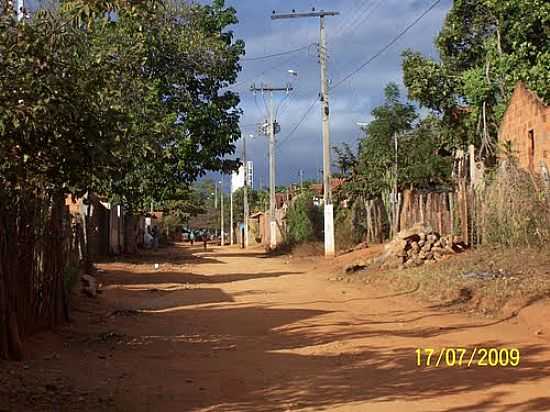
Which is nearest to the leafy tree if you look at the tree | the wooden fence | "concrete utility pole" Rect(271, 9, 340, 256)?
"concrete utility pole" Rect(271, 9, 340, 256)

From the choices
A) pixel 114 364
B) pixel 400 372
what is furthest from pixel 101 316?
pixel 400 372

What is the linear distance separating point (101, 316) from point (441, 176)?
20.8m

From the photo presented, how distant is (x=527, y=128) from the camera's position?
69.7 ft

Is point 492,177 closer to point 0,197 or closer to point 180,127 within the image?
point 0,197

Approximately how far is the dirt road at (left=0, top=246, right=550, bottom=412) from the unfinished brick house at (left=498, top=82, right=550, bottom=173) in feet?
21.6

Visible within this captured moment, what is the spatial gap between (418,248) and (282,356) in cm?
1163

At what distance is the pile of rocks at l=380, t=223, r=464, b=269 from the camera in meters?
20.0

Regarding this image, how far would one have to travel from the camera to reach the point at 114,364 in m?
9.13

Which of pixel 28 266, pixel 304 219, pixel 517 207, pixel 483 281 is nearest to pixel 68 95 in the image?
pixel 28 266

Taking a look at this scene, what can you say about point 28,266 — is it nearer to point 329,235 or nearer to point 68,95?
point 68,95

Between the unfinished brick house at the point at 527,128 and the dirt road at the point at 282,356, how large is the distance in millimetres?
6591

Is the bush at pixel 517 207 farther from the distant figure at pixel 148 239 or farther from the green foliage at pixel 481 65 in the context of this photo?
the distant figure at pixel 148 239

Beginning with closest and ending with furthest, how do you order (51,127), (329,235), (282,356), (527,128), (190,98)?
(282,356), (51,127), (527,128), (329,235), (190,98)

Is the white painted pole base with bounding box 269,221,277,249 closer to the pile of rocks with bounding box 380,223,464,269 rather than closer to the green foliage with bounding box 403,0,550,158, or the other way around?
the green foliage with bounding box 403,0,550,158
